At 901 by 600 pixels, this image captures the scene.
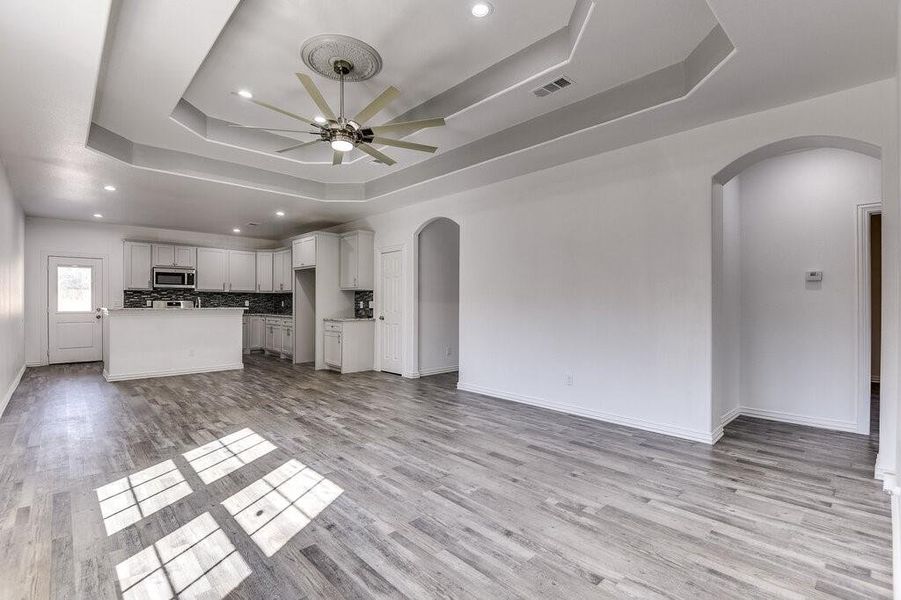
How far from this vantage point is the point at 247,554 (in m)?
2.08

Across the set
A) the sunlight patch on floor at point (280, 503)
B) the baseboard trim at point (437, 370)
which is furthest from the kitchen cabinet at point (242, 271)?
the sunlight patch on floor at point (280, 503)

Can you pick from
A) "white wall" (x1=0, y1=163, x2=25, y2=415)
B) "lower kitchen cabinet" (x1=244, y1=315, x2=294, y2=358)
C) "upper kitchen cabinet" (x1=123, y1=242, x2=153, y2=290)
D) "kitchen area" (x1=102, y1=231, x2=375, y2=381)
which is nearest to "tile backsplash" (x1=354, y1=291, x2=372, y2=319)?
"kitchen area" (x1=102, y1=231, x2=375, y2=381)

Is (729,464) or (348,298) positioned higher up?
(348,298)

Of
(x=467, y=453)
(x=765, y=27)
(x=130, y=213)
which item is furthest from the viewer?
(x=130, y=213)

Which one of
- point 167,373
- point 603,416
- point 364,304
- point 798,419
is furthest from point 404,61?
point 167,373

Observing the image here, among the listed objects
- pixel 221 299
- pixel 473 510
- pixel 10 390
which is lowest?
pixel 473 510

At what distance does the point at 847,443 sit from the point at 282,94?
585cm

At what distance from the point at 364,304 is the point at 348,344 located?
1066 millimetres

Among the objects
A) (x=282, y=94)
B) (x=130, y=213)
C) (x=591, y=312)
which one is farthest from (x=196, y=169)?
(x=591, y=312)

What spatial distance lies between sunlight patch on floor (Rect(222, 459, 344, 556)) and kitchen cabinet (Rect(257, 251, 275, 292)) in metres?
7.72

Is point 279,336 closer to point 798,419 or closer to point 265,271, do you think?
point 265,271

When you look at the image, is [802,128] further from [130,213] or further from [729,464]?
[130,213]

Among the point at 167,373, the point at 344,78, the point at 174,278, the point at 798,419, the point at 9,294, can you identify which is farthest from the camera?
the point at 174,278

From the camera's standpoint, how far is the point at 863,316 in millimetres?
4008
